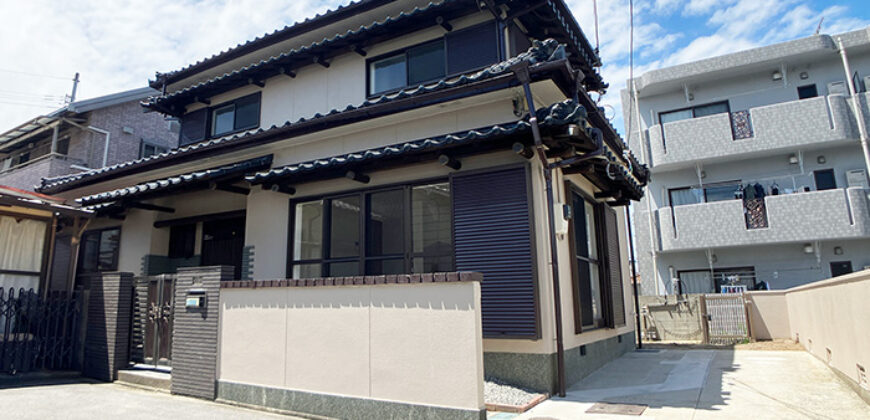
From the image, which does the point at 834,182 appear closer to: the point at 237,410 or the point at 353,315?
the point at 353,315

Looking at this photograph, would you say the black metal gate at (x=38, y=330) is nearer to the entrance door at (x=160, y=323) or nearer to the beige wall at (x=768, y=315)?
the entrance door at (x=160, y=323)

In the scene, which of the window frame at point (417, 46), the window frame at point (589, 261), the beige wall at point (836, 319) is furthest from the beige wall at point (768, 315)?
the window frame at point (417, 46)

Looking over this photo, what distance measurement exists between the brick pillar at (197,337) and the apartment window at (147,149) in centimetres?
1522

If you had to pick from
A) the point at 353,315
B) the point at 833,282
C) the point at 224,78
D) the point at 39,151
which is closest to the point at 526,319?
the point at 353,315

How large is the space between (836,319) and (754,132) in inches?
470

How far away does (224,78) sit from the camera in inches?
411

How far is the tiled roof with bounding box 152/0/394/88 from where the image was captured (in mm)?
9289

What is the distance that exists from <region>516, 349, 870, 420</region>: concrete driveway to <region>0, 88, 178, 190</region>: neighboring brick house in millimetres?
18588

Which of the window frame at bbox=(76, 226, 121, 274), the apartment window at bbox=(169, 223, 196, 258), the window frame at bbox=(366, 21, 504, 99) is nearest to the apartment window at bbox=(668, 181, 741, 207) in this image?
the window frame at bbox=(366, 21, 504, 99)

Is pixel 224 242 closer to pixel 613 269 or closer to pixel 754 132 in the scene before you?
pixel 613 269

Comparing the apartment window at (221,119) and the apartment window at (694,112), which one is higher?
the apartment window at (694,112)

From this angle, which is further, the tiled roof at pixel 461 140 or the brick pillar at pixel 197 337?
the brick pillar at pixel 197 337

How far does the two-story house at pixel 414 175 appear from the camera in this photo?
243 inches

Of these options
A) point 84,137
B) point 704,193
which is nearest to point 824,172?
point 704,193
